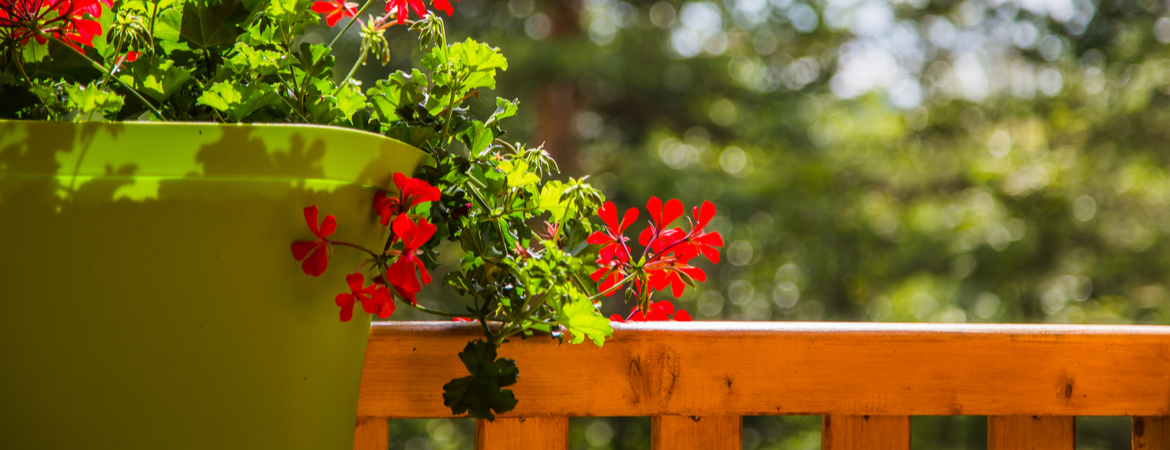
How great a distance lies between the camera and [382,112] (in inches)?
15.8

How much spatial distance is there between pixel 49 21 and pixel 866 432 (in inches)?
22.0

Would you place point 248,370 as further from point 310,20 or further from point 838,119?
point 838,119

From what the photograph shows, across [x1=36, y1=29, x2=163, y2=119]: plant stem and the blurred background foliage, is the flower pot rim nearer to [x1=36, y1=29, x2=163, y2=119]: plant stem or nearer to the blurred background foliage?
[x1=36, y1=29, x2=163, y2=119]: plant stem

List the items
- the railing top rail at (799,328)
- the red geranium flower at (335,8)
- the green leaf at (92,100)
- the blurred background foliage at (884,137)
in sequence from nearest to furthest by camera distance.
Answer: the green leaf at (92,100)
the red geranium flower at (335,8)
the railing top rail at (799,328)
the blurred background foliage at (884,137)

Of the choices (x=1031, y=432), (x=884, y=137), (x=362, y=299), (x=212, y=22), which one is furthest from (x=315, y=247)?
(x=884, y=137)

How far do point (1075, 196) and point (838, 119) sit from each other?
148 centimetres

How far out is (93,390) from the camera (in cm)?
31

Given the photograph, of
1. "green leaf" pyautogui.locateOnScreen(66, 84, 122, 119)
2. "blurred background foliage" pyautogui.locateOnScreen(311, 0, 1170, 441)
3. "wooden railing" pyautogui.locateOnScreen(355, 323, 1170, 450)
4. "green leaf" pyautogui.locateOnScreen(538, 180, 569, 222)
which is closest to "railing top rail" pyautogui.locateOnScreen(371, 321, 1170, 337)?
"wooden railing" pyautogui.locateOnScreen(355, 323, 1170, 450)

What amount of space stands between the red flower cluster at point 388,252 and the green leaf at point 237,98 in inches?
2.6

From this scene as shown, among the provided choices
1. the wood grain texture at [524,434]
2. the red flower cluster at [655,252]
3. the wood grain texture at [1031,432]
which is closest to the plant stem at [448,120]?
the red flower cluster at [655,252]

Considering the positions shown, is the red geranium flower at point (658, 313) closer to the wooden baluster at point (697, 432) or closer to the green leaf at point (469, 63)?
the wooden baluster at point (697, 432)

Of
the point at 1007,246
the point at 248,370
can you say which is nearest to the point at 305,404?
the point at 248,370

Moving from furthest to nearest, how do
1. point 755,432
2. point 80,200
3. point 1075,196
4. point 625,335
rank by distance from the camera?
1. point 755,432
2. point 1075,196
3. point 625,335
4. point 80,200

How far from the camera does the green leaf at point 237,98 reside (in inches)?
12.8
